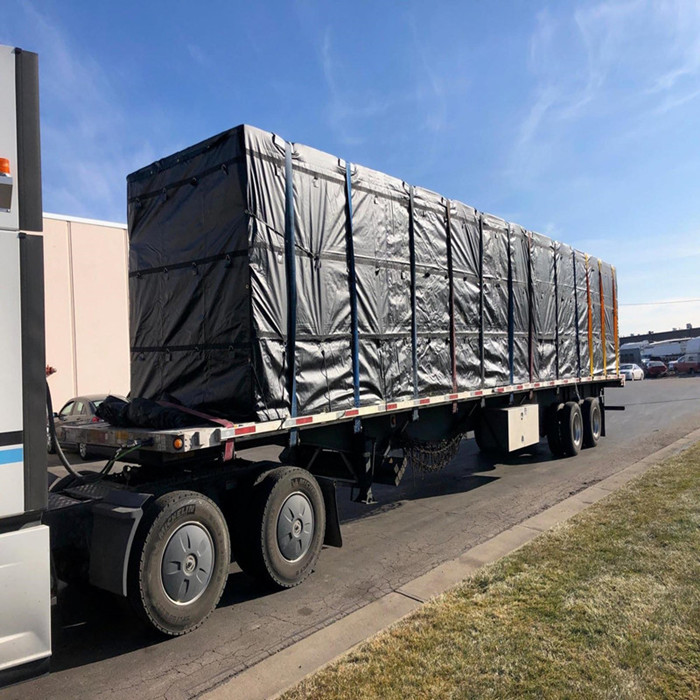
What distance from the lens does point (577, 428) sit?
1217 centimetres

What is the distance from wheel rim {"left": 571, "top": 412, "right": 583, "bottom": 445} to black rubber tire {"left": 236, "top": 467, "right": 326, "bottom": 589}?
8.09m

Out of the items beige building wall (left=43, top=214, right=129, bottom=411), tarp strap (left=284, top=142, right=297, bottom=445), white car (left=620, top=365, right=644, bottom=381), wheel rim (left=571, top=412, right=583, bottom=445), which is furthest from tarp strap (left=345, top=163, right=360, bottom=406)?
white car (left=620, top=365, right=644, bottom=381)

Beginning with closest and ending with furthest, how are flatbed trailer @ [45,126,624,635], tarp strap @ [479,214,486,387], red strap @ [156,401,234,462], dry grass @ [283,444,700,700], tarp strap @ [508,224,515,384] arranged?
dry grass @ [283,444,700,700] < flatbed trailer @ [45,126,624,635] < red strap @ [156,401,234,462] < tarp strap @ [479,214,486,387] < tarp strap @ [508,224,515,384]

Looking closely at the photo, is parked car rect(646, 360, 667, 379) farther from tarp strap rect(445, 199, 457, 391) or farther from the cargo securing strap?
tarp strap rect(445, 199, 457, 391)

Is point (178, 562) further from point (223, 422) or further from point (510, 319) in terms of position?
point (510, 319)

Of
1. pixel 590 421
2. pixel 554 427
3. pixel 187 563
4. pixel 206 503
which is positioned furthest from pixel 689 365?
pixel 187 563

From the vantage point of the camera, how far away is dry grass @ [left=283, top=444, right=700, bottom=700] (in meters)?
3.33

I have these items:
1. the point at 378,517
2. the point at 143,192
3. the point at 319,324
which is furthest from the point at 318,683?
the point at 143,192

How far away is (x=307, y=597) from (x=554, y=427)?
8012mm

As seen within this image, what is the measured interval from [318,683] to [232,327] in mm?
2923

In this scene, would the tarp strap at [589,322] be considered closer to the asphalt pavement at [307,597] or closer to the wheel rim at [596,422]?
the wheel rim at [596,422]

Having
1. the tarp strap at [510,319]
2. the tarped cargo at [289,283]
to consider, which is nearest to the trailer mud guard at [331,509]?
the tarped cargo at [289,283]

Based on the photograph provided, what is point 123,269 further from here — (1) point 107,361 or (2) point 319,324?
(2) point 319,324

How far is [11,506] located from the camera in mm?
3047
